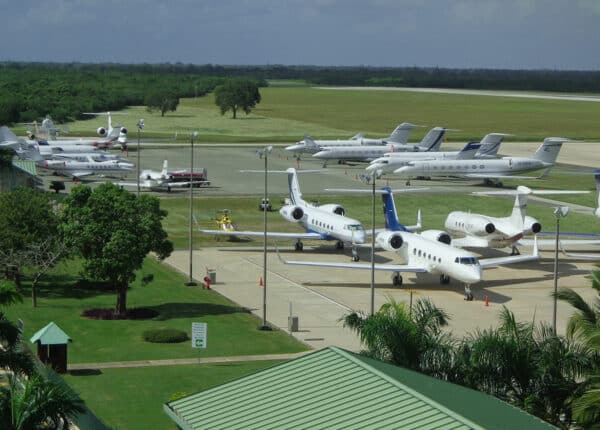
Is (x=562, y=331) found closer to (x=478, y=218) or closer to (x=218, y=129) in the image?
(x=478, y=218)

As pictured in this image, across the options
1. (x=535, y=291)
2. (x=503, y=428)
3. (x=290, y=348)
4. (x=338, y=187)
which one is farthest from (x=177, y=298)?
(x=338, y=187)

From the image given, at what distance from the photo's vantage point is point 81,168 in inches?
4264

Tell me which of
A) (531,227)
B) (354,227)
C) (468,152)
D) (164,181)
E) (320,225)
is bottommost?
(164,181)

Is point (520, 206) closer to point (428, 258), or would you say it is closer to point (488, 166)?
point (428, 258)

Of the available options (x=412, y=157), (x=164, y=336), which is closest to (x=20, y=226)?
(x=164, y=336)

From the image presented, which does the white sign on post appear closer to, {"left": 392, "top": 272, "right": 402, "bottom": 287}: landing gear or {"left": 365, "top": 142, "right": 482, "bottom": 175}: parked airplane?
{"left": 392, "top": 272, "right": 402, "bottom": 287}: landing gear

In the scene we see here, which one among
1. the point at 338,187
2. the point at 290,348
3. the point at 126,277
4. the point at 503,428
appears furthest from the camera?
the point at 338,187

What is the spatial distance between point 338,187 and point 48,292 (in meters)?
50.9

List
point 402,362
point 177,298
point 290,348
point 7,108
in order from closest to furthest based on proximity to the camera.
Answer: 1. point 402,362
2. point 290,348
3. point 177,298
4. point 7,108

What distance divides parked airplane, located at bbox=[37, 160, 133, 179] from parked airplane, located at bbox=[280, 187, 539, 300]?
160 ft

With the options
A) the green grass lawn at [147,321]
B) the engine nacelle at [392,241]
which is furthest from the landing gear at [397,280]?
→ the green grass lawn at [147,321]

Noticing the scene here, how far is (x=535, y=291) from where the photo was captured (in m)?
60.3

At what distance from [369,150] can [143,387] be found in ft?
300

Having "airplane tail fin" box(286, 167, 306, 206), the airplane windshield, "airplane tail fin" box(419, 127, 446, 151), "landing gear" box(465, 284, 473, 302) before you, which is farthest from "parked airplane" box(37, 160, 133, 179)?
"landing gear" box(465, 284, 473, 302)
